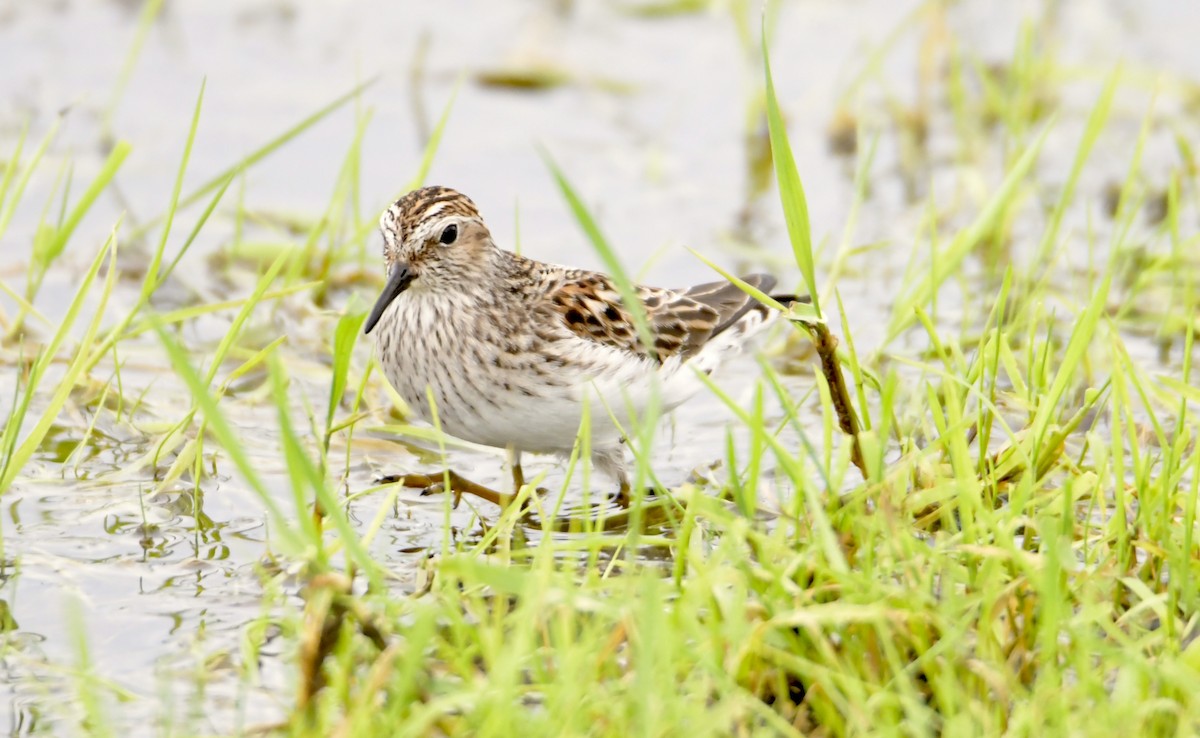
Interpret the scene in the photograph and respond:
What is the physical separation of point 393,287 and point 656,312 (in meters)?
1.39

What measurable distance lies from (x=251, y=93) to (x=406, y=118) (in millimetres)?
1194

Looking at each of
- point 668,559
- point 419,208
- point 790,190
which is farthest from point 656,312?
point 790,190

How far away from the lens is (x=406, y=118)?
11828 millimetres

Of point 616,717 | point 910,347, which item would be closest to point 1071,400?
point 910,347

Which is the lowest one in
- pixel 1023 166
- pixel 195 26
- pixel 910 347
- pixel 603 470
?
pixel 603 470

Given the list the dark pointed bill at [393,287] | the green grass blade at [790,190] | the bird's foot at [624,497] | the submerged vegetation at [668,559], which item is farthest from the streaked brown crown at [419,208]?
the green grass blade at [790,190]

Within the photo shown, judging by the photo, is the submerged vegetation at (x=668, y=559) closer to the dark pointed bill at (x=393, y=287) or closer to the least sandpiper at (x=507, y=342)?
the least sandpiper at (x=507, y=342)

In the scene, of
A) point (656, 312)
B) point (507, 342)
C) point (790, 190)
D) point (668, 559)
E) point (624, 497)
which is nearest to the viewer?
point (790, 190)

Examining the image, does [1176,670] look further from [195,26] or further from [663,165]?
[195,26]

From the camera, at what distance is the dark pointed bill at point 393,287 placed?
661cm

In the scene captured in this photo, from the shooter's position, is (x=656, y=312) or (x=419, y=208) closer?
(x=419, y=208)

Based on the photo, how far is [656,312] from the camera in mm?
7660

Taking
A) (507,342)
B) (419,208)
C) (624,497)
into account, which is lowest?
(624,497)

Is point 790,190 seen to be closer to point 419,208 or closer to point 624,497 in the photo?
point 419,208
